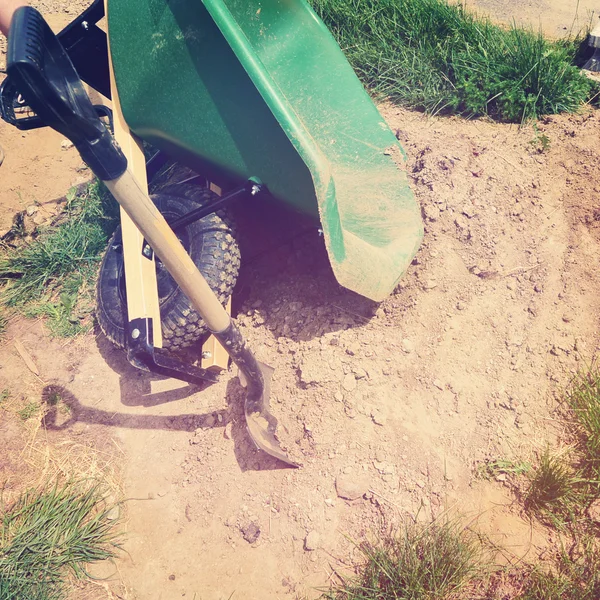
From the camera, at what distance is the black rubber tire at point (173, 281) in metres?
2.53

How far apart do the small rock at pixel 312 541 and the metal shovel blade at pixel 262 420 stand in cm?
29

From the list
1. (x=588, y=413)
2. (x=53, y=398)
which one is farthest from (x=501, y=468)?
(x=53, y=398)

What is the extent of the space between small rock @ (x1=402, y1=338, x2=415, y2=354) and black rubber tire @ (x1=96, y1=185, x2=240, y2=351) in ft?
2.92

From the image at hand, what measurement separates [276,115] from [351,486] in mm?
1572

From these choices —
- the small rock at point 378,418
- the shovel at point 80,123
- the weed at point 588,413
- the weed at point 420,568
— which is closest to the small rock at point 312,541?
the weed at point 420,568

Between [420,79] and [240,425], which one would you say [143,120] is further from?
[420,79]

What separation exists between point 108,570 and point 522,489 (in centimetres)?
183

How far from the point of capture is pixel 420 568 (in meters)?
1.94

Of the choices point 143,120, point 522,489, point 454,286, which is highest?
point 143,120

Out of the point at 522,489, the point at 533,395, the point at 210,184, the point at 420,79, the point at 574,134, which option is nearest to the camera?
the point at 522,489

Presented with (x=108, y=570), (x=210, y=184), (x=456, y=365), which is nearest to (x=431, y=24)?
(x=210, y=184)

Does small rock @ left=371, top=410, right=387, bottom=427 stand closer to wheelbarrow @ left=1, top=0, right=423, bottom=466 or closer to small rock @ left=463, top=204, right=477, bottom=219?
wheelbarrow @ left=1, top=0, right=423, bottom=466

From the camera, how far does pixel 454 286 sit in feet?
8.48

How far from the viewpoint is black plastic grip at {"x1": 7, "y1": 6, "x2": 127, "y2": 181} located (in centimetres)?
119
